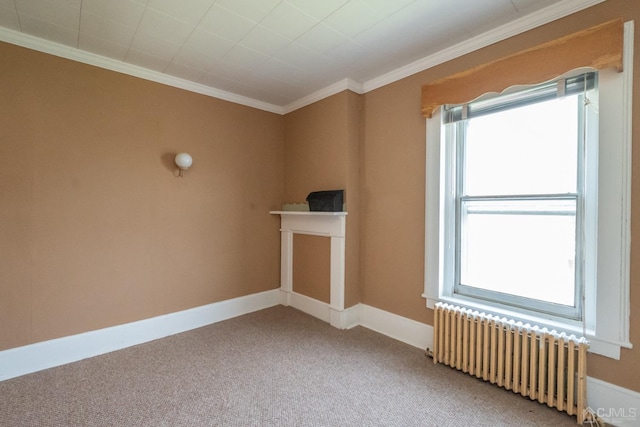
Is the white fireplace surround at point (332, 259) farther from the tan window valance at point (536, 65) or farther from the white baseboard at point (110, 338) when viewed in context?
the tan window valance at point (536, 65)

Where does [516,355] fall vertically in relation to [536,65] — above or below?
below

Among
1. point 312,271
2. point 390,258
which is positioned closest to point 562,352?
point 390,258

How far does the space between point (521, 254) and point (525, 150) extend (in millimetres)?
780

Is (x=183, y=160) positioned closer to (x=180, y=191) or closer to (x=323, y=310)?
(x=180, y=191)

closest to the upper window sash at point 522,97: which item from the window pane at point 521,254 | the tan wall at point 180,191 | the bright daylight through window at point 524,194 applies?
the bright daylight through window at point 524,194

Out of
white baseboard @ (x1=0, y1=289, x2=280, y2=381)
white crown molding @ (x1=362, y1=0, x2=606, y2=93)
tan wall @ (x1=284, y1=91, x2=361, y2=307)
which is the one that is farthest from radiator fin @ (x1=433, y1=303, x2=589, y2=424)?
white baseboard @ (x1=0, y1=289, x2=280, y2=381)

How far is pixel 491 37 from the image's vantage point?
212 centimetres

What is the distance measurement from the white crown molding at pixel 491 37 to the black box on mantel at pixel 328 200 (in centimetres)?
119

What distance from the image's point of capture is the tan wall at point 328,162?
118 inches

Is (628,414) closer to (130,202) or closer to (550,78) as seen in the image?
(550,78)

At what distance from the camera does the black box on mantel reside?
2895 mm

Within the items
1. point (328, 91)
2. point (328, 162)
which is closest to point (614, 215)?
point (328, 162)

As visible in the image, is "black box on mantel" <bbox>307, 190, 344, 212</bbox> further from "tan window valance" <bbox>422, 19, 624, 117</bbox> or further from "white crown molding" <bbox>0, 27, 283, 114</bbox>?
"white crown molding" <bbox>0, 27, 283, 114</bbox>

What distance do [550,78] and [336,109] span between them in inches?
71.7
